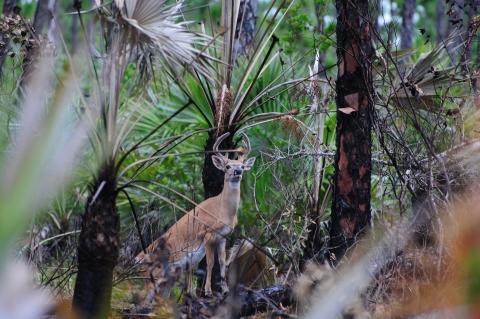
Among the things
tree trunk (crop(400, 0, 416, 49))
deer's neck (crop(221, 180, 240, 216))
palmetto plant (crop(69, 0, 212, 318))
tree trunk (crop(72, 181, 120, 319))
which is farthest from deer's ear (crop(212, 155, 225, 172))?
tree trunk (crop(400, 0, 416, 49))

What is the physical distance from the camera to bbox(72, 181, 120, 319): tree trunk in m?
4.28

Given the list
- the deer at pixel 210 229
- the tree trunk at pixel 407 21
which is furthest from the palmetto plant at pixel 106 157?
the tree trunk at pixel 407 21

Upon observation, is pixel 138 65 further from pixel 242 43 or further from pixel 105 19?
pixel 242 43

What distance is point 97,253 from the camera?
427 centimetres

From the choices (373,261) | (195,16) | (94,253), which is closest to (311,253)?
(373,261)

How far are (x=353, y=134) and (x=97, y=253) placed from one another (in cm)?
268

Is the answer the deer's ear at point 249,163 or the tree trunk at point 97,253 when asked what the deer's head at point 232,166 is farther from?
the tree trunk at point 97,253

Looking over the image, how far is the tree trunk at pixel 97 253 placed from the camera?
4.28 metres

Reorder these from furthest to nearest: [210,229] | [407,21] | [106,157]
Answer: [407,21] → [210,229] → [106,157]

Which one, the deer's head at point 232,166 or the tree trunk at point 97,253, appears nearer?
the tree trunk at point 97,253

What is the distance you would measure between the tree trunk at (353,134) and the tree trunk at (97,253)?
224cm

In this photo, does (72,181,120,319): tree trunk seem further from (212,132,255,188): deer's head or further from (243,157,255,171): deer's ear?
(243,157,255,171): deer's ear

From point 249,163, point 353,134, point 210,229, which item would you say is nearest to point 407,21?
point 353,134

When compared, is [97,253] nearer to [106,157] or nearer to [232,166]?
[106,157]
